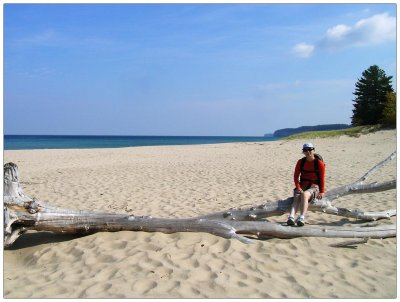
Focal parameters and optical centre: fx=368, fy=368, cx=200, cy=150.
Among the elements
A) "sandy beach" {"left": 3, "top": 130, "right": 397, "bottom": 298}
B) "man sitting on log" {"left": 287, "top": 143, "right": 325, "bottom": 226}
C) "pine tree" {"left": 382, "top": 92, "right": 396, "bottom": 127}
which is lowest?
"sandy beach" {"left": 3, "top": 130, "right": 397, "bottom": 298}

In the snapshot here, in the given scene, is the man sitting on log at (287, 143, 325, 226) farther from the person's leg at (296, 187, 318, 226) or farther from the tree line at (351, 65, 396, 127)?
the tree line at (351, 65, 396, 127)

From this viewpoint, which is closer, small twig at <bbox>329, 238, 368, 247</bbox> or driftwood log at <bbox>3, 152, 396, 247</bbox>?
small twig at <bbox>329, 238, 368, 247</bbox>

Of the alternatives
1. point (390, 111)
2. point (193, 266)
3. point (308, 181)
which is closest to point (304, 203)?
point (308, 181)

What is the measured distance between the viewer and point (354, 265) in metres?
4.61

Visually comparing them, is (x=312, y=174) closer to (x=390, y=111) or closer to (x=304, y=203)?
(x=304, y=203)

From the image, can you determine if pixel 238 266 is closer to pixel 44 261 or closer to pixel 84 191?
pixel 44 261

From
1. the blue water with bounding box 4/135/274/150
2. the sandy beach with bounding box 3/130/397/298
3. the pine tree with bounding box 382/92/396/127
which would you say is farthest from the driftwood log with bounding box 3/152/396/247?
the blue water with bounding box 4/135/274/150

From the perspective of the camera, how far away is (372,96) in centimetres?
4322

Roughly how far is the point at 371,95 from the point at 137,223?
43.8 meters

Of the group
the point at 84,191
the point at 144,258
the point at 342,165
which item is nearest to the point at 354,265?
the point at 144,258

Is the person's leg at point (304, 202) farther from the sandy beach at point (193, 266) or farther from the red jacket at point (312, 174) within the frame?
the sandy beach at point (193, 266)

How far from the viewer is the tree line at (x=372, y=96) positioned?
4203 centimetres

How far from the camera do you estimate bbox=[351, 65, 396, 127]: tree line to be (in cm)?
4203

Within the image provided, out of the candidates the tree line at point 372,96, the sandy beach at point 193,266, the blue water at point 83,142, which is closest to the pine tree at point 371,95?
the tree line at point 372,96
